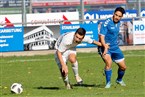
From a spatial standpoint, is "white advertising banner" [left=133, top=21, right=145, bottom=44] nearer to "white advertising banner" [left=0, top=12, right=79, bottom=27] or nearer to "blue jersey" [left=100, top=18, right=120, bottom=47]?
"white advertising banner" [left=0, top=12, right=79, bottom=27]

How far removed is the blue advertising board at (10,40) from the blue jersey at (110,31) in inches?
618

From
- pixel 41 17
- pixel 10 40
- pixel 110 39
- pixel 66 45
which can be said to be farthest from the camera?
pixel 41 17

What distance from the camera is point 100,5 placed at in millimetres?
38656

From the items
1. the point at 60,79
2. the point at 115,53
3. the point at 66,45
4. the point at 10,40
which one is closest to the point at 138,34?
the point at 10,40

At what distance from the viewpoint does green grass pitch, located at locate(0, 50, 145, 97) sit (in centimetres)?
1391

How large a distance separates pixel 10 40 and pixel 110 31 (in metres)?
15.9

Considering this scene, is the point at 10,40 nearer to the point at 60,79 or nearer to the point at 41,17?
the point at 41,17

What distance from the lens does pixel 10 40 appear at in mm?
30734

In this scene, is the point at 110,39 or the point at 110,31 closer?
the point at 110,31

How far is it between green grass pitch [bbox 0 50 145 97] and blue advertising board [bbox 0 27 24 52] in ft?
5.16

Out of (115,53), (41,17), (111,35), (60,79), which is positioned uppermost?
(111,35)

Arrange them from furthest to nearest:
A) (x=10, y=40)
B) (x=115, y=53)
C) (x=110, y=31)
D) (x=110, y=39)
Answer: (x=10, y=40) < (x=115, y=53) < (x=110, y=39) < (x=110, y=31)

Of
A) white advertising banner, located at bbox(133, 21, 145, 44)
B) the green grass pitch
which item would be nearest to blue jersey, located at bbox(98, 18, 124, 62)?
the green grass pitch

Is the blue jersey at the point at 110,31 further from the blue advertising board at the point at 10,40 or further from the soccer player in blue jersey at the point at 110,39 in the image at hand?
the blue advertising board at the point at 10,40
